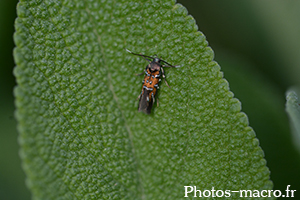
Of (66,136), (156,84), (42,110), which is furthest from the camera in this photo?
(156,84)

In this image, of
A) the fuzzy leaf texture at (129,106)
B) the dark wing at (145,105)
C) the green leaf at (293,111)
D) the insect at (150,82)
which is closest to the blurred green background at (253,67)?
the green leaf at (293,111)

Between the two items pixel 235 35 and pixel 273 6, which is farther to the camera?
pixel 235 35

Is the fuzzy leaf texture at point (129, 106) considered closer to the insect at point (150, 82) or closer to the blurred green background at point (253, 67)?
the insect at point (150, 82)

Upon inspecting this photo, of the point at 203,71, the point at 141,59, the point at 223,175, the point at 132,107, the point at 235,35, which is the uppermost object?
the point at 235,35

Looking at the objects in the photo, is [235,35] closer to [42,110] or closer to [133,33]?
[133,33]

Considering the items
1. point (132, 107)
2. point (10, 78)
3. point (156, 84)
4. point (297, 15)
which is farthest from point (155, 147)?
point (297, 15)

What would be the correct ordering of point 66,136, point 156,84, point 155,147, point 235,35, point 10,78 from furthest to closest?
1. point 235,35
2. point 10,78
3. point 156,84
4. point 155,147
5. point 66,136

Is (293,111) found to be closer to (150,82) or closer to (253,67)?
(150,82)

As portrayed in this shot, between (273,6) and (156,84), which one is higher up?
(273,6)
